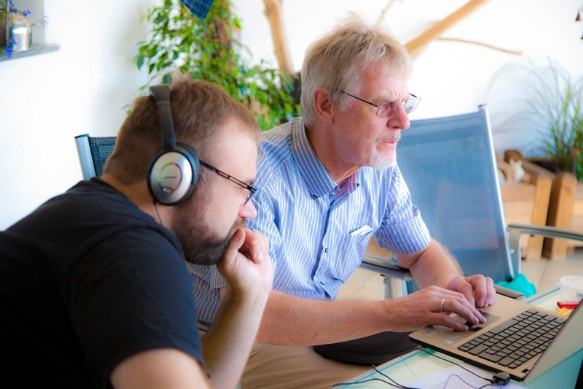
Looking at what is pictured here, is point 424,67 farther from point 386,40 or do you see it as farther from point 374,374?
point 374,374

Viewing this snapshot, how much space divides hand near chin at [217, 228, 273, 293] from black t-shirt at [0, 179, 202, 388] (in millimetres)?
215

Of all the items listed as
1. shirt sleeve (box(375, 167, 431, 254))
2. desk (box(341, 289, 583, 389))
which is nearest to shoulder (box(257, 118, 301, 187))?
shirt sleeve (box(375, 167, 431, 254))

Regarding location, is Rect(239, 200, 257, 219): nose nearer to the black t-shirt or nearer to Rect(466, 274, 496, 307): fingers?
the black t-shirt

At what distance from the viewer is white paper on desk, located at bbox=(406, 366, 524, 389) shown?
1143 mm

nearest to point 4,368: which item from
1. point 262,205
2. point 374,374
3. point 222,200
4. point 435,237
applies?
point 222,200

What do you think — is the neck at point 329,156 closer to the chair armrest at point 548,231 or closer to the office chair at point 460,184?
the office chair at point 460,184

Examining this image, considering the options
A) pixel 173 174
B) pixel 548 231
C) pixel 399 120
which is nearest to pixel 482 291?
pixel 399 120

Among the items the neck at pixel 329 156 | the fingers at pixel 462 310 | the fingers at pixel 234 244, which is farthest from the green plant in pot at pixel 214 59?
the fingers at pixel 234 244

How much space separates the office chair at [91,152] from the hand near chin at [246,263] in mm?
613

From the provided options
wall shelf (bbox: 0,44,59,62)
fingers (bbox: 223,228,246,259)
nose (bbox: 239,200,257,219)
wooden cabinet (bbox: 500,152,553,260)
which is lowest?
wooden cabinet (bbox: 500,152,553,260)

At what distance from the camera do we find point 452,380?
3.82 ft

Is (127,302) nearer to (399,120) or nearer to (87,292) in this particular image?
(87,292)

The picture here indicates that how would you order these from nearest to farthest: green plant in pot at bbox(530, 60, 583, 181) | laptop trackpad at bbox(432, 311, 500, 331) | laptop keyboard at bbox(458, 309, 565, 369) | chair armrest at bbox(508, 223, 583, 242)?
laptop keyboard at bbox(458, 309, 565, 369), laptop trackpad at bbox(432, 311, 500, 331), chair armrest at bbox(508, 223, 583, 242), green plant in pot at bbox(530, 60, 583, 181)

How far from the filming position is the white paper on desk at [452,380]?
1143 mm
